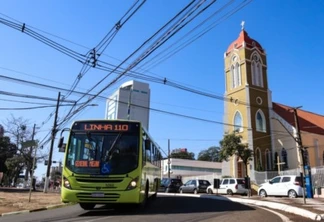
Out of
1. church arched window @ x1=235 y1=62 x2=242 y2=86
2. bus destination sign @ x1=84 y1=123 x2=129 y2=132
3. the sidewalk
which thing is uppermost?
church arched window @ x1=235 y1=62 x2=242 y2=86

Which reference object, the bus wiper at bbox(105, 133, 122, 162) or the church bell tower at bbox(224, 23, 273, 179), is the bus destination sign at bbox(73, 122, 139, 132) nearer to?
the bus wiper at bbox(105, 133, 122, 162)

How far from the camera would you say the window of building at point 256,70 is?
4667 centimetres

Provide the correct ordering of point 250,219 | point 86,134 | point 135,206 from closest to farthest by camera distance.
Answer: point 250,219 → point 86,134 → point 135,206

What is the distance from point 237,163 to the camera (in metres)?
44.0

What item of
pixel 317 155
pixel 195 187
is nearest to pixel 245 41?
pixel 317 155

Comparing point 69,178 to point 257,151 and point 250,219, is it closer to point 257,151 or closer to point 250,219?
point 250,219

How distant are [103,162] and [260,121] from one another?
122 feet

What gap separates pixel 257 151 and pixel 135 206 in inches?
1296

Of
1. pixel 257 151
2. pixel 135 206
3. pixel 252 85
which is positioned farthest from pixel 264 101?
pixel 135 206

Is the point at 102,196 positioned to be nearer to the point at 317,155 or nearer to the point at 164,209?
the point at 164,209

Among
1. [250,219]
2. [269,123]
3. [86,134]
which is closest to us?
[250,219]

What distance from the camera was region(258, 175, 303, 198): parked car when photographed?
78.9 feet

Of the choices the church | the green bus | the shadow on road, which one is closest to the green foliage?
the church

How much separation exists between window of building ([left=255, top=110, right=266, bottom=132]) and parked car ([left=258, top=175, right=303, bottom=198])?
61.6 feet
